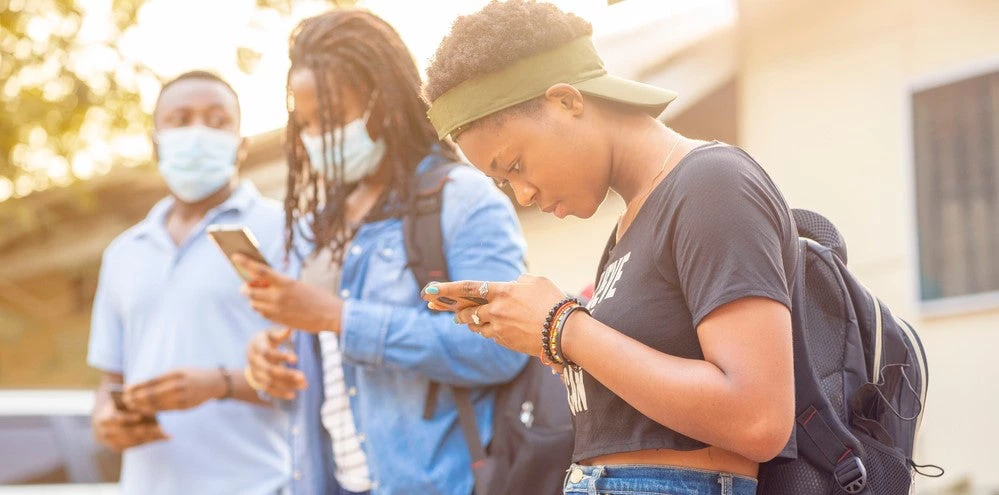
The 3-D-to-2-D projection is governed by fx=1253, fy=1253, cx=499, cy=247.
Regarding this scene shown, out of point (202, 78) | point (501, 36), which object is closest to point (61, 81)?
point (202, 78)

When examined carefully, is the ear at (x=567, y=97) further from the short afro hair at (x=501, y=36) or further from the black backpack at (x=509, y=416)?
the black backpack at (x=509, y=416)

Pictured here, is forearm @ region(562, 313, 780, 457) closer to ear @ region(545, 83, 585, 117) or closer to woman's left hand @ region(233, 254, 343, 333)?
ear @ region(545, 83, 585, 117)

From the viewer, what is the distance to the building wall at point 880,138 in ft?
23.9

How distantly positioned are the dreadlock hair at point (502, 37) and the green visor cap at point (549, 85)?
0.05 feet

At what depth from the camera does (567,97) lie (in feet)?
7.31

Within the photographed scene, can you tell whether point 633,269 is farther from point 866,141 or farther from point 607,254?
point 866,141

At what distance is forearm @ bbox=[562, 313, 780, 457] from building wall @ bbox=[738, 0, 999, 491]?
18.7 ft

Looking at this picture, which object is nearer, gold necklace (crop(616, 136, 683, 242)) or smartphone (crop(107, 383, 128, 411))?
gold necklace (crop(616, 136, 683, 242))

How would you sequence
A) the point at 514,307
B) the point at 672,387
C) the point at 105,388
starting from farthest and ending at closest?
the point at 105,388
the point at 514,307
the point at 672,387

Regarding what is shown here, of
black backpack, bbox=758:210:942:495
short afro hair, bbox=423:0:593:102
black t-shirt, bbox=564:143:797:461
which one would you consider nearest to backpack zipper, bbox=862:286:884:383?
black backpack, bbox=758:210:942:495

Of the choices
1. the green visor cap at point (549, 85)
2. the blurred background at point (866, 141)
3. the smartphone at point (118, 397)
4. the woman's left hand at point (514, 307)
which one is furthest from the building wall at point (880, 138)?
the woman's left hand at point (514, 307)

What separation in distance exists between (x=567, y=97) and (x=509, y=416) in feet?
3.60

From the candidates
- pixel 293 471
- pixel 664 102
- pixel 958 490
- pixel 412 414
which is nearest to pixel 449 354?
pixel 412 414

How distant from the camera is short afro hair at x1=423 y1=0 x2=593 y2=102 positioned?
226 cm
